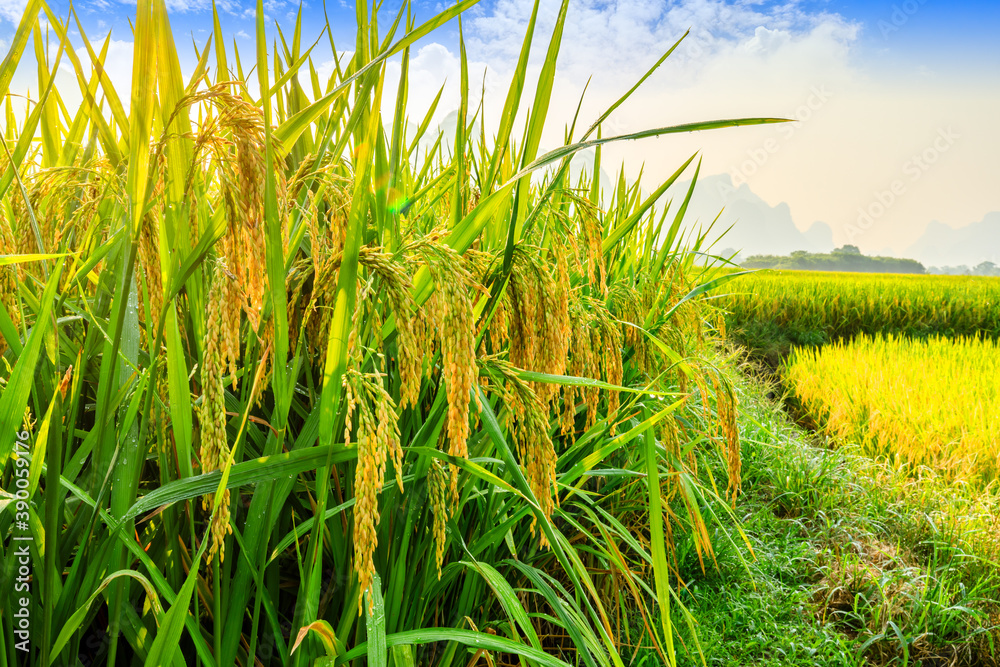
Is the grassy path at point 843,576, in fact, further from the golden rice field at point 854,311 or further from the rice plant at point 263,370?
the golden rice field at point 854,311

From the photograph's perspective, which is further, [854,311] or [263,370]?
[854,311]

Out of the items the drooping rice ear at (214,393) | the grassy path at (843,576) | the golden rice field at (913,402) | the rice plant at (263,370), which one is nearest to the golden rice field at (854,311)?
the golden rice field at (913,402)

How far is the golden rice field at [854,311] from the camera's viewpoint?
7766mm

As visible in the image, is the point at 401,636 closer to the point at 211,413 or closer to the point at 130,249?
the point at 211,413

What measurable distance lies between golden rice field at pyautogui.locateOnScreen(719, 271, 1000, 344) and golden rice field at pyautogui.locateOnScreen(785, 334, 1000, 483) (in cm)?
169

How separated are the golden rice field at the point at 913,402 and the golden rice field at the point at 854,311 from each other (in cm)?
169

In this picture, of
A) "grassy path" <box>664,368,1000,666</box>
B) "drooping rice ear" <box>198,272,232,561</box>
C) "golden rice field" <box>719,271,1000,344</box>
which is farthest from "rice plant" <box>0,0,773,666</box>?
"golden rice field" <box>719,271,1000,344</box>

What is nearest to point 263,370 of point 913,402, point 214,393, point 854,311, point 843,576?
point 214,393

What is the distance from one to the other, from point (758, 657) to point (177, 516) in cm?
182

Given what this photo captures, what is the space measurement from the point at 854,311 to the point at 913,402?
14.7ft

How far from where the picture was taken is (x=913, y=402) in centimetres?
415

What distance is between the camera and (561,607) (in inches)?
34.9

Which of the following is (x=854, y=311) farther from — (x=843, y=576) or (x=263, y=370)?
(x=263, y=370)

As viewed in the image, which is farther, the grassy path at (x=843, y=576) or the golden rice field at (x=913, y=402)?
the golden rice field at (x=913, y=402)
